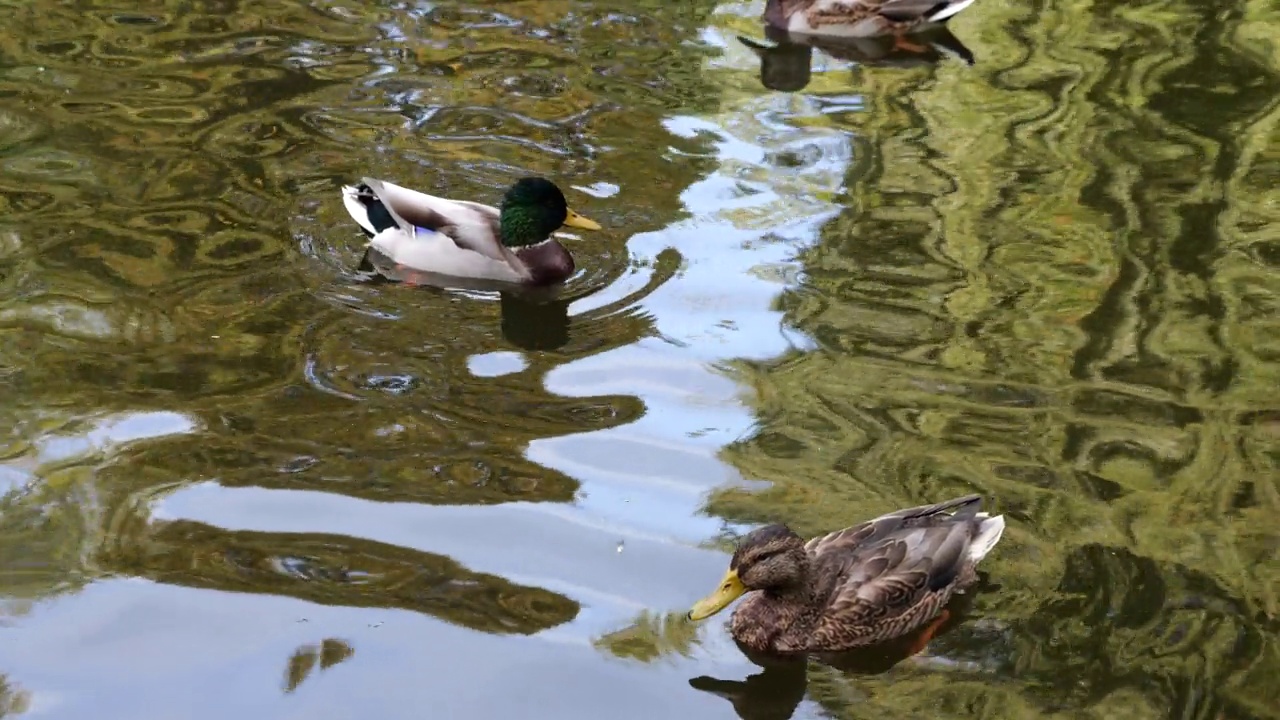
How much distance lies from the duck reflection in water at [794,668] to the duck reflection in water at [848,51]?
577 centimetres

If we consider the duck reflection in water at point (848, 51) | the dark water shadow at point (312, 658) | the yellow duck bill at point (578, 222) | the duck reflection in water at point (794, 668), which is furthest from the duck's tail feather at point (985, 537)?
the duck reflection in water at point (848, 51)

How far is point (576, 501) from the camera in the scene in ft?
20.6

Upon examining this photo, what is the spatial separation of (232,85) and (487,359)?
3.72m

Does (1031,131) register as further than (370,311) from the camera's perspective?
Yes

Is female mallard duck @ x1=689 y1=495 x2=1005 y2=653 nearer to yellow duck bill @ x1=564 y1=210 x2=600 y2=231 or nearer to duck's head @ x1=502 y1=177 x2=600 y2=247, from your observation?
duck's head @ x1=502 y1=177 x2=600 y2=247

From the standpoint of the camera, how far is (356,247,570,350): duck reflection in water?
7688 mm

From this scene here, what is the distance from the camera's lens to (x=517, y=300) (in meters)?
8.09

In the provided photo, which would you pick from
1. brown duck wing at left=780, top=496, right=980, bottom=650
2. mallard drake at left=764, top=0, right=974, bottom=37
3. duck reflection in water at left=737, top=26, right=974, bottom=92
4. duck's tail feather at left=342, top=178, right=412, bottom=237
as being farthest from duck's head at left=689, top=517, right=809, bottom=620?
mallard drake at left=764, top=0, right=974, bottom=37

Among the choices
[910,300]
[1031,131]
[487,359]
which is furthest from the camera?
[1031,131]

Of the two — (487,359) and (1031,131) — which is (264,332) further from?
(1031,131)

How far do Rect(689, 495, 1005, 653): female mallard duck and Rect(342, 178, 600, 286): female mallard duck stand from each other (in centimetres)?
291

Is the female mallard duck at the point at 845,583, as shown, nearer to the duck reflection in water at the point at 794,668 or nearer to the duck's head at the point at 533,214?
the duck reflection in water at the point at 794,668

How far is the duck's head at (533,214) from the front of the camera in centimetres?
821

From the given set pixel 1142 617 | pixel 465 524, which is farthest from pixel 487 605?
pixel 1142 617
